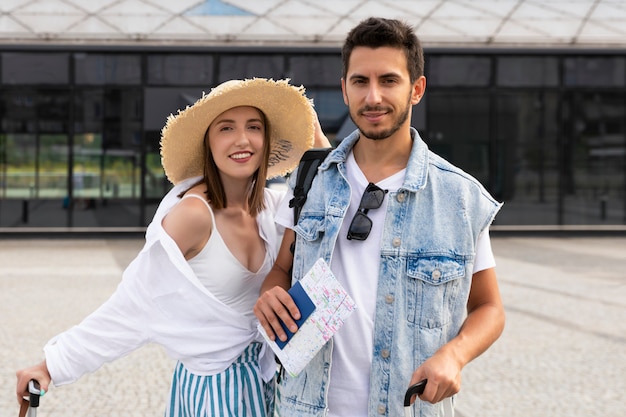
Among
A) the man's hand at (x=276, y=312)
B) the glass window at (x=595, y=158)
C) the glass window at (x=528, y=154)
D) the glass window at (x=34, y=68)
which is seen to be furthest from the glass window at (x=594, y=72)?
the man's hand at (x=276, y=312)

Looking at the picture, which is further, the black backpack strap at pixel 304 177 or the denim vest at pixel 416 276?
the black backpack strap at pixel 304 177

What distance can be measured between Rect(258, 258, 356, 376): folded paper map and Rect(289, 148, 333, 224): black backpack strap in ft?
0.78

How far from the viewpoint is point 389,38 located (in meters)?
1.87

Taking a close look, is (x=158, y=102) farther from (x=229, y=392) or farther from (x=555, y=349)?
(x=229, y=392)

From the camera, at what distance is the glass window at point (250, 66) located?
664 inches

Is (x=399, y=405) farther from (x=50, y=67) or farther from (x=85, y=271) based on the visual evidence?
(x=50, y=67)

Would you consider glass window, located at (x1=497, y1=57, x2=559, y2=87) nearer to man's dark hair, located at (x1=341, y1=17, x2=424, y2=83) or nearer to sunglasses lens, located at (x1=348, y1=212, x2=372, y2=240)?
man's dark hair, located at (x1=341, y1=17, x2=424, y2=83)

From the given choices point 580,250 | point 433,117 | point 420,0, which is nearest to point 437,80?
point 433,117

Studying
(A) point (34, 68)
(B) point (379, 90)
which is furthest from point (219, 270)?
(A) point (34, 68)

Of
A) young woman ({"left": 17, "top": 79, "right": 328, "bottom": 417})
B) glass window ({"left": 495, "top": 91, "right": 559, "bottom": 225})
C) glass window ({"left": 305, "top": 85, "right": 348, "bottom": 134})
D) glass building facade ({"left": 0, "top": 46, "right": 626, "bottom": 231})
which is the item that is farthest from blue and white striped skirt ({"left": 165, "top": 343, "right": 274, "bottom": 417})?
glass window ({"left": 495, "top": 91, "right": 559, "bottom": 225})

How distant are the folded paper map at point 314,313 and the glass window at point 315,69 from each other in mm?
15357

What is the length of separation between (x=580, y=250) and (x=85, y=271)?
8.31 metres

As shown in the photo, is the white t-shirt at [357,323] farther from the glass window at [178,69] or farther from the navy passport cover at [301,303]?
the glass window at [178,69]

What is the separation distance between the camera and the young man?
1843 millimetres
